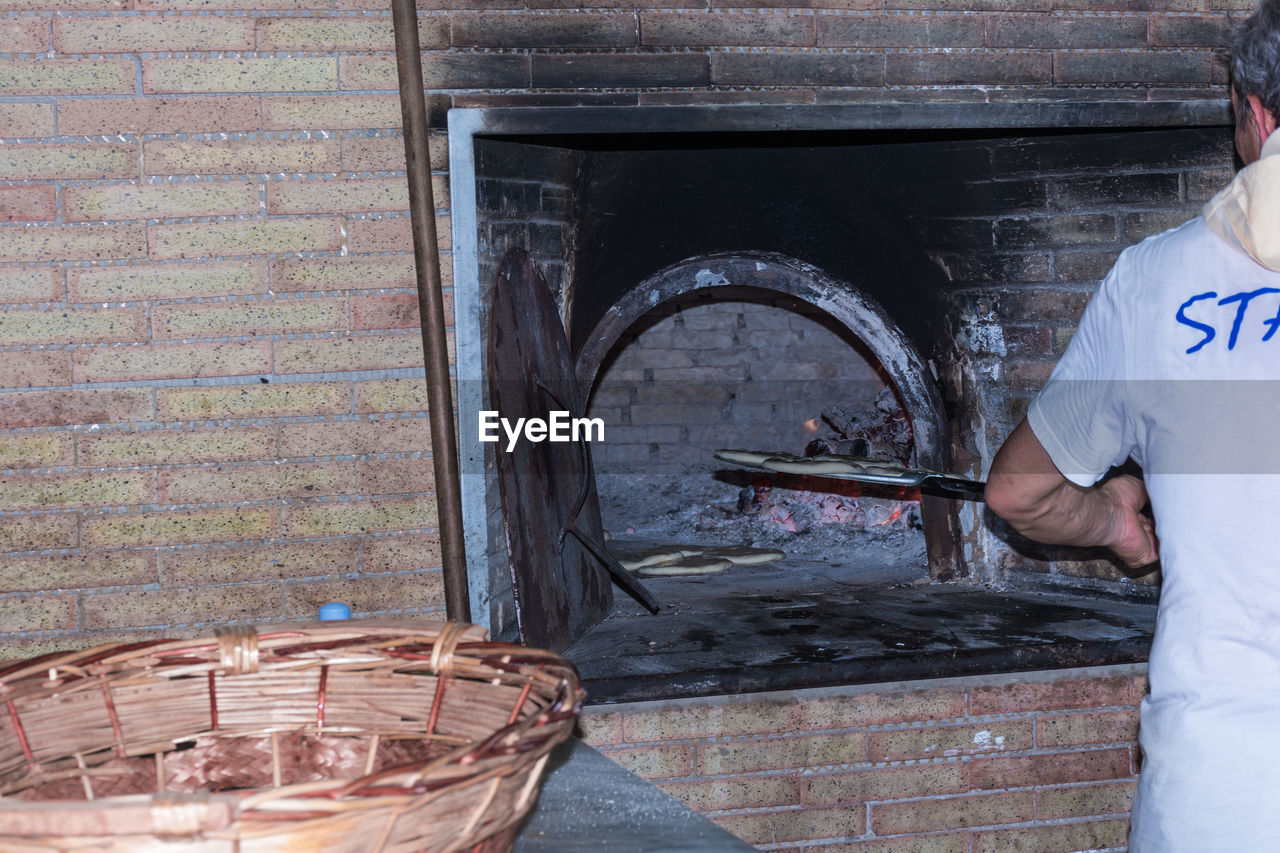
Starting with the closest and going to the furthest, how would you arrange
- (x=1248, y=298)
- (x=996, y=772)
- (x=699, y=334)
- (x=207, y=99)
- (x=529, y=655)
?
(x=529, y=655) → (x=1248, y=298) → (x=207, y=99) → (x=996, y=772) → (x=699, y=334)

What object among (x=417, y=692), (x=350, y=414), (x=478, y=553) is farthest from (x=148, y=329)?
(x=417, y=692)

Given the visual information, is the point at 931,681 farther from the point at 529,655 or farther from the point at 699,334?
the point at 699,334

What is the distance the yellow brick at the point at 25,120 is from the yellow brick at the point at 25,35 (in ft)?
0.34

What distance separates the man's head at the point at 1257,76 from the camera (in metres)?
1.15

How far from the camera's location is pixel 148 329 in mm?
2238

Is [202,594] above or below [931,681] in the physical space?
above

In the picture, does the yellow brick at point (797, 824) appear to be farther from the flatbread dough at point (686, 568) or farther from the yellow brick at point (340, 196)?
the yellow brick at point (340, 196)

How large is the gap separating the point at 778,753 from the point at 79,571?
56.0 inches

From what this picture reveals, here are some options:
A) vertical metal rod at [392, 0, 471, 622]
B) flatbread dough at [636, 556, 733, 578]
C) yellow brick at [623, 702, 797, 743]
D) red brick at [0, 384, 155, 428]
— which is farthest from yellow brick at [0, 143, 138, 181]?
flatbread dough at [636, 556, 733, 578]

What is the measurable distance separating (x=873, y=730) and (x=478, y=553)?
870mm

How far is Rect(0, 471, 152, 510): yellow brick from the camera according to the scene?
88.0 inches

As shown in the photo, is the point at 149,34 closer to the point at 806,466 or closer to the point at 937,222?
the point at 806,466

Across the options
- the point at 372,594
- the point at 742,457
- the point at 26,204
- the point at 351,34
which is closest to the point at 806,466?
the point at 742,457

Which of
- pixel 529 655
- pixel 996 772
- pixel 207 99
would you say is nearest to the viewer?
pixel 529 655
